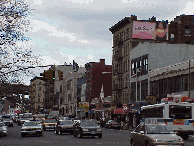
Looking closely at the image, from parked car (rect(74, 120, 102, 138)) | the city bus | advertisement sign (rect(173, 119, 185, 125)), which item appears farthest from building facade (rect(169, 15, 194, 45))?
parked car (rect(74, 120, 102, 138))

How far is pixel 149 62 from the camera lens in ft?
239

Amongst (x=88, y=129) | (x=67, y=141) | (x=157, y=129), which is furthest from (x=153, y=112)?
(x=157, y=129)

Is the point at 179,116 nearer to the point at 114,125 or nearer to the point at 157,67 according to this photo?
the point at 114,125

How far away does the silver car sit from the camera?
21.4 m

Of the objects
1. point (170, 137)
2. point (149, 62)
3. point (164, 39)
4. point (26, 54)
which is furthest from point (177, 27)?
point (170, 137)

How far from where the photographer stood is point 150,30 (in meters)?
86.5

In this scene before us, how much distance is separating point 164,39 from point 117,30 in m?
11.5

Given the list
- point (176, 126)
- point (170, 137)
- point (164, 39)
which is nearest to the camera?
point (170, 137)

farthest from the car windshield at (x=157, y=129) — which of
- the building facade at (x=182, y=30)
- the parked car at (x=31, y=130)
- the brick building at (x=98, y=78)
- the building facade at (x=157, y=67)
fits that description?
the brick building at (x=98, y=78)

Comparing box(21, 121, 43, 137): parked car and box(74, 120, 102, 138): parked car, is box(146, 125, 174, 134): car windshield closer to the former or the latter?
box(74, 120, 102, 138): parked car

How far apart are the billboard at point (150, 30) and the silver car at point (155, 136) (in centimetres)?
6217

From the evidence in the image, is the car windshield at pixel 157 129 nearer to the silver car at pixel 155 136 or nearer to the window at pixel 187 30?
the silver car at pixel 155 136

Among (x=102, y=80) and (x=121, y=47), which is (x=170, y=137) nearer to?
(x=121, y=47)

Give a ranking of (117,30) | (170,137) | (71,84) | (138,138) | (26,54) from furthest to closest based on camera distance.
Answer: (71,84), (117,30), (26,54), (138,138), (170,137)
